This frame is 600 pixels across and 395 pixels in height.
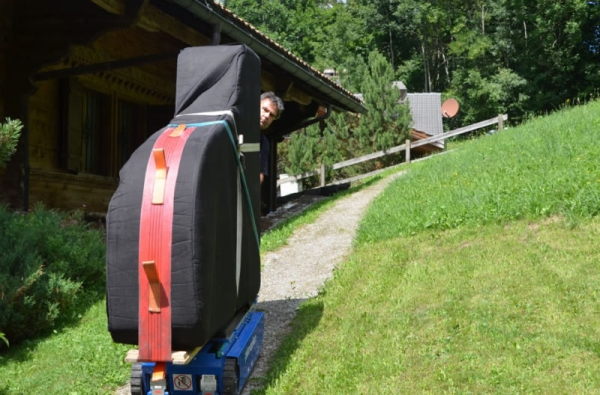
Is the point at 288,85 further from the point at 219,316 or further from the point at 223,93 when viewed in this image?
the point at 219,316

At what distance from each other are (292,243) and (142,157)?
5639 mm

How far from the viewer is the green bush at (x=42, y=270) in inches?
198

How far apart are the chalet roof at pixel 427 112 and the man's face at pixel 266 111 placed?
3452 centimetres

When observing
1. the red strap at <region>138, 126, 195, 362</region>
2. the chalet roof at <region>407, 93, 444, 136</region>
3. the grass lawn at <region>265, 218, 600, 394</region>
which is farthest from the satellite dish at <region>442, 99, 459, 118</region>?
the red strap at <region>138, 126, 195, 362</region>

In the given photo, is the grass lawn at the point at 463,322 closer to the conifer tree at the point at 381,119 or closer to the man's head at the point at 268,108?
the man's head at the point at 268,108

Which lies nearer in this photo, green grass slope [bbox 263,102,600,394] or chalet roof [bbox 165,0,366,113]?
green grass slope [bbox 263,102,600,394]

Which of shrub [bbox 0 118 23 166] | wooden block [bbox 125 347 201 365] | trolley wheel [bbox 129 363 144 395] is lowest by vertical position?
trolley wheel [bbox 129 363 144 395]

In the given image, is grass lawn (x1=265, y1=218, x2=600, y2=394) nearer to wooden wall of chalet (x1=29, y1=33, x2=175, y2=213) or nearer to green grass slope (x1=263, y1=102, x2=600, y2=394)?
green grass slope (x1=263, y1=102, x2=600, y2=394)

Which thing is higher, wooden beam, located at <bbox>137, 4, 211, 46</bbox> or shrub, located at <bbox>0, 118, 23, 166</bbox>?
wooden beam, located at <bbox>137, 4, 211, 46</bbox>

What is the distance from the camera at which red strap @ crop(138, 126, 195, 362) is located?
309 cm

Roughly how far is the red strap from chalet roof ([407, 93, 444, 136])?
120 feet

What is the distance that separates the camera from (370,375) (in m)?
3.91

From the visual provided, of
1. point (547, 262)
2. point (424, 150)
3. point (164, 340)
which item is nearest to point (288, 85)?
point (547, 262)

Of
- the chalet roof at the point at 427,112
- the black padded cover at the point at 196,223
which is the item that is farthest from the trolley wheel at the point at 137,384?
the chalet roof at the point at 427,112
